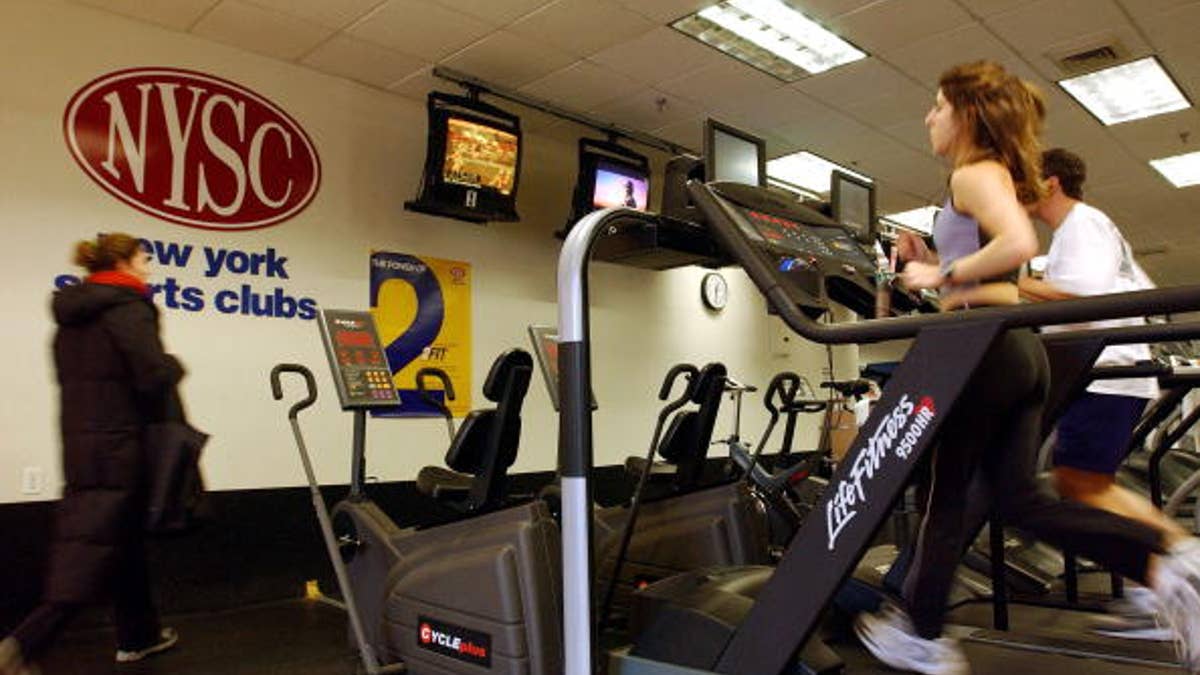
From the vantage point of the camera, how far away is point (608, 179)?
561cm

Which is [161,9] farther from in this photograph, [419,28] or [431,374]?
[431,374]

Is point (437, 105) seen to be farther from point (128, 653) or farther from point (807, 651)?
point (807, 651)

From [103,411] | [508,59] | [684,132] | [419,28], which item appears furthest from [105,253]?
[684,132]

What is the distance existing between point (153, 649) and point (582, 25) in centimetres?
354

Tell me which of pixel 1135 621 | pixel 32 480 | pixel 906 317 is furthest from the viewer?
pixel 32 480

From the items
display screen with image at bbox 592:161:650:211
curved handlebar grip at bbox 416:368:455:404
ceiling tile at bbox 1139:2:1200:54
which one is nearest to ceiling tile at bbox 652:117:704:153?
display screen with image at bbox 592:161:650:211

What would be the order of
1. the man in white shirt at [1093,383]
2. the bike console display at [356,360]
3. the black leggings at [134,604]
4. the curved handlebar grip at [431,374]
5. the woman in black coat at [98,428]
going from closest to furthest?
the man in white shirt at [1093,383] → the woman in black coat at [98,428] → the bike console display at [356,360] → the black leggings at [134,604] → the curved handlebar grip at [431,374]

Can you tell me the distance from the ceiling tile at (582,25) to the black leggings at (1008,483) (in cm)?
318

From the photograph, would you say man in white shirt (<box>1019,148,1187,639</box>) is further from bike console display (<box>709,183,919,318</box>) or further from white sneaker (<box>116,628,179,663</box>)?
white sneaker (<box>116,628,179,663</box>)

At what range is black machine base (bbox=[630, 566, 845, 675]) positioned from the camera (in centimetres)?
183

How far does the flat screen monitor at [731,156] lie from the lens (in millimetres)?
2117

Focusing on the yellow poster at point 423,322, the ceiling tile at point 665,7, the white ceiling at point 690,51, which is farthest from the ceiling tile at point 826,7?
the yellow poster at point 423,322

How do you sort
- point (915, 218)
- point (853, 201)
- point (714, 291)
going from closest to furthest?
point (853, 201), point (714, 291), point (915, 218)

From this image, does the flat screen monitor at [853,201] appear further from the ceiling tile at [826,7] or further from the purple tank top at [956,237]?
the ceiling tile at [826,7]
